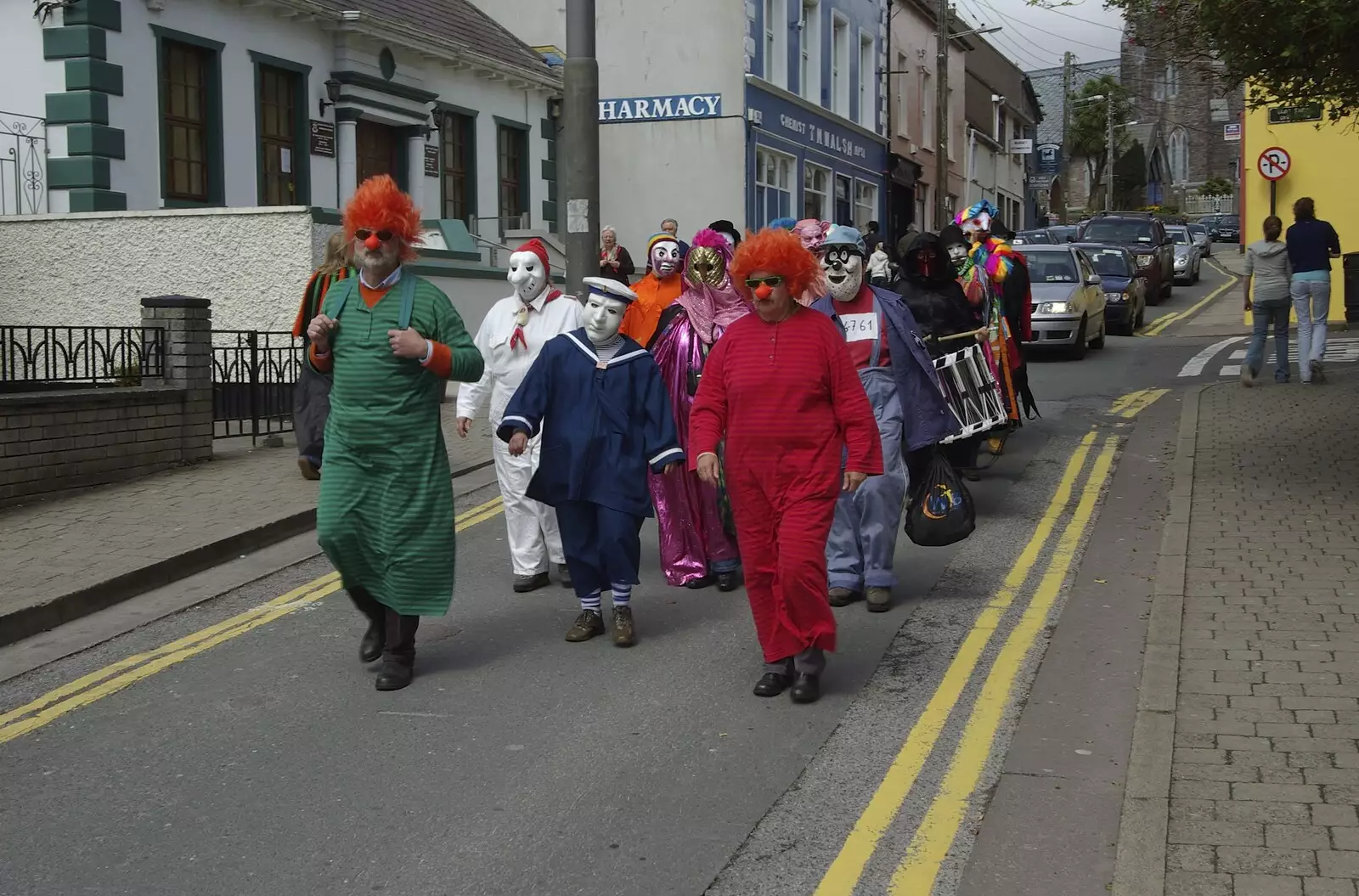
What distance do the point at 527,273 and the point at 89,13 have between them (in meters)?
10.6

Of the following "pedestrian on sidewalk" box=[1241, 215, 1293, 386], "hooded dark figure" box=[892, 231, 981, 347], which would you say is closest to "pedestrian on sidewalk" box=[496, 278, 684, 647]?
"hooded dark figure" box=[892, 231, 981, 347]

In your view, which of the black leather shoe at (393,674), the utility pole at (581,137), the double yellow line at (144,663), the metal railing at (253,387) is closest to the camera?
the double yellow line at (144,663)

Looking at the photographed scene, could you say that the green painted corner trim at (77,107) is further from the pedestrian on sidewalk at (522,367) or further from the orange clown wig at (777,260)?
the orange clown wig at (777,260)

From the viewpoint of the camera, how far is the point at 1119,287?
23.5 metres

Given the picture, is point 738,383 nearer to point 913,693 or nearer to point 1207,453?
point 913,693

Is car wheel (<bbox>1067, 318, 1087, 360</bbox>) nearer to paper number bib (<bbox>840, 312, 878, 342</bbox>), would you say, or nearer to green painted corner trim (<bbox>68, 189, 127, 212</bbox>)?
green painted corner trim (<bbox>68, 189, 127, 212</bbox>)

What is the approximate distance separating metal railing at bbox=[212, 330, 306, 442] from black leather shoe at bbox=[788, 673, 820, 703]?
26.0ft

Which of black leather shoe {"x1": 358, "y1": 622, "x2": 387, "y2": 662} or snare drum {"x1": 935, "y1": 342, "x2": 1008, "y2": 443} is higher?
snare drum {"x1": 935, "y1": 342, "x2": 1008, "y2": 443}

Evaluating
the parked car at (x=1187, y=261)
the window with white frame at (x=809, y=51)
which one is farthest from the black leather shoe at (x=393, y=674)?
the parked car at (x=1187, y=261)

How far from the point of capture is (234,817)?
4.95 m

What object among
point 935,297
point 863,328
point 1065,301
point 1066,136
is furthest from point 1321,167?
point 1066,136

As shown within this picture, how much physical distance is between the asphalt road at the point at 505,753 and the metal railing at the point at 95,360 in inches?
158

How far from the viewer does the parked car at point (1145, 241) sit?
3086 centimetres

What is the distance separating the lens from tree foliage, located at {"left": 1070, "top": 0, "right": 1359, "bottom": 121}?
838 centimetres
